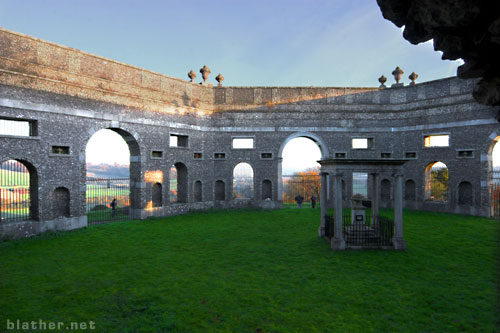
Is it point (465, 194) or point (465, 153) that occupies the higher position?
point (465, 153)

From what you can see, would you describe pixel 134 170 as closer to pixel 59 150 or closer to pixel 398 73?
pixel 59 150

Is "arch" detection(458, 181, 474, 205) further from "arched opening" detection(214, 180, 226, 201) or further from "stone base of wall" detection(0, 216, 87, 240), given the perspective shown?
"stone base of wall" detection(0, 216, 87, 240)

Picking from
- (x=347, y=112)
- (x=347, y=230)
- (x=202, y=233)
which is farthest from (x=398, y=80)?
(x=202, y=233)

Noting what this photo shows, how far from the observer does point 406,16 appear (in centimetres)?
446

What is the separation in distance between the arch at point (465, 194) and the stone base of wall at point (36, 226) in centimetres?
2276

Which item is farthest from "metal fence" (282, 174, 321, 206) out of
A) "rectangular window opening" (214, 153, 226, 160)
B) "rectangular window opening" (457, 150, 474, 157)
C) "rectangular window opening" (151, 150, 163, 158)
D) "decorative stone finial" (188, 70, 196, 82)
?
"decorative stone finial" (188, 70, 196, 82)

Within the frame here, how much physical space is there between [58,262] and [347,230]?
33.7ft

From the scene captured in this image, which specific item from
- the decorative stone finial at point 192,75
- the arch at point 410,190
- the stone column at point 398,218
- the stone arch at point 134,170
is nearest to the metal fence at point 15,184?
the stone arch at point 134,170

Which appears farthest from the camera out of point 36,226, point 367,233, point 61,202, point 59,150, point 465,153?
point 465,153

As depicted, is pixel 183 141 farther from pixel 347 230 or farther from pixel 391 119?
pixel 391 119

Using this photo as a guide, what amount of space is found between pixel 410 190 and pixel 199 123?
636 inches

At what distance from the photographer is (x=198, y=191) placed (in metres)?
20.6

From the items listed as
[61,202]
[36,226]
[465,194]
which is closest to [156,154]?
[61,202]

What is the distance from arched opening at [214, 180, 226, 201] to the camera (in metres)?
21.2
